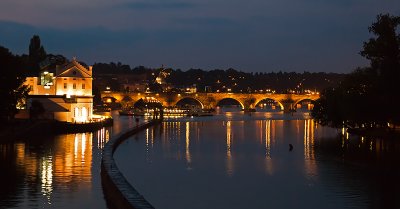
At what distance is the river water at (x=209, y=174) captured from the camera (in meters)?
31.5

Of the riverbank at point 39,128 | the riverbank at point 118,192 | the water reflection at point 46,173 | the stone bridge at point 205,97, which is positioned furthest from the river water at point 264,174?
the stone bridge at point 205,97

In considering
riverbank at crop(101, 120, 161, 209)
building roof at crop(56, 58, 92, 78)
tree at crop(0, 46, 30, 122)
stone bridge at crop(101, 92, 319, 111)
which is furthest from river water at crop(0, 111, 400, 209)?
stone bridge at crop(101, 92, 319, 111)

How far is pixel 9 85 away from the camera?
6494 centimetres

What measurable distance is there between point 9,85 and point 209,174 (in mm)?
30097

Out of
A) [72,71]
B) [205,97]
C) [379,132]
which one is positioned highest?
[205,97]

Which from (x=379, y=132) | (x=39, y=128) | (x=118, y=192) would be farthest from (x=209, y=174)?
(x=379, y=132)

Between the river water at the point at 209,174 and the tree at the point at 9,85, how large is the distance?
11.0 ft

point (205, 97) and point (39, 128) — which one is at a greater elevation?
point (205, 97)

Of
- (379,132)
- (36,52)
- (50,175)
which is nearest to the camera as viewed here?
(50,175)

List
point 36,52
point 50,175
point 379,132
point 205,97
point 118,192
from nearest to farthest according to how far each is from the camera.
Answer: point 118,192
point 50,175
point 379,132
point 36,52
point 205,97

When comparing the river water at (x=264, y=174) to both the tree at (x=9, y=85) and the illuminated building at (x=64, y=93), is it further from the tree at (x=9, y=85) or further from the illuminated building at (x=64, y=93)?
the illuminated building at (x=64, y=93)

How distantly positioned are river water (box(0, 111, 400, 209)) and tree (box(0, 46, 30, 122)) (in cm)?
336

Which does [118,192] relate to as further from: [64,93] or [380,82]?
[64,93]

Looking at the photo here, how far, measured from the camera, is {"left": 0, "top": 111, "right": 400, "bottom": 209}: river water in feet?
103
